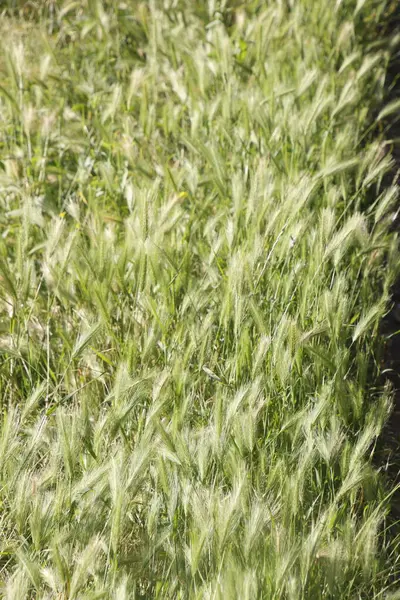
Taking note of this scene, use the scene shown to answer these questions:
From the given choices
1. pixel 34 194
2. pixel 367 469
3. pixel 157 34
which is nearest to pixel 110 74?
pixel 157 34

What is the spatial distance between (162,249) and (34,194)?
0.92 m

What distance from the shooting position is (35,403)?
159cm

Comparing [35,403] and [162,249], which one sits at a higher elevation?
[162,249]

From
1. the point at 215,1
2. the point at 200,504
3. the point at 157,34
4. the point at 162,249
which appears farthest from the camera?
the point at 215,1

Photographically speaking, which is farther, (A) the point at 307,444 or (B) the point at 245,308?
(B) the point at 245,308

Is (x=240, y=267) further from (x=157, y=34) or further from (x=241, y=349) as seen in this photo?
(x=157, y=34)

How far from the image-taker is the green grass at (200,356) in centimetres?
132

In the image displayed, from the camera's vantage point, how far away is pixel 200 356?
1746 millimetres

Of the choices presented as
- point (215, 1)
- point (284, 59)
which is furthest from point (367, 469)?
point (215, 1)

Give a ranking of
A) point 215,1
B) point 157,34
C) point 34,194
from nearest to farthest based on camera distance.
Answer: point 34,194 < point 157,34 < point 215,1

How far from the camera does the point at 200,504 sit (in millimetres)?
1292

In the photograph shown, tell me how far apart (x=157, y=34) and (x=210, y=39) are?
0.86 ft

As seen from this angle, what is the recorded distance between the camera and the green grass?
132 cm

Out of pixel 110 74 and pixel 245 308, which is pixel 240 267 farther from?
pixel 110 74
